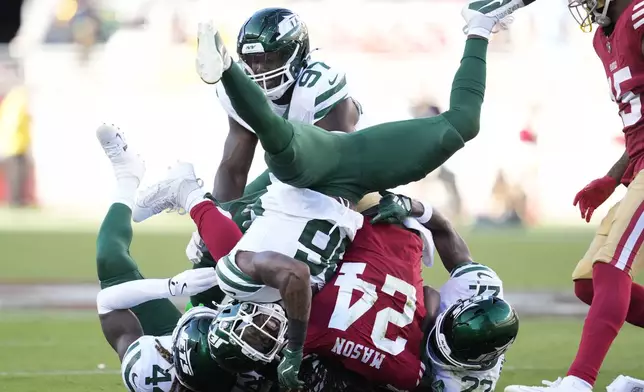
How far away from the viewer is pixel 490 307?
11.4ft

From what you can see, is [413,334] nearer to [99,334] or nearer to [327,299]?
[327,299]

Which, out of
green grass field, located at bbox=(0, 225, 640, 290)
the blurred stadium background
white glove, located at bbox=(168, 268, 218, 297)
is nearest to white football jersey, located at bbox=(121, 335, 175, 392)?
white glove, located at bbox=(168, 268, 218, 297)

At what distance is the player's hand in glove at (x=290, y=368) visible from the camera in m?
3.25

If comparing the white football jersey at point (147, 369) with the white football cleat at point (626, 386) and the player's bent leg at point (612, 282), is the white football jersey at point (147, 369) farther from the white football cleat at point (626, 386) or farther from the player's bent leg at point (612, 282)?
the white football cleat at point (626, 386)

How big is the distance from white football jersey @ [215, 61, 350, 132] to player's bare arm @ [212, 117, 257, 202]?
181 millimetres

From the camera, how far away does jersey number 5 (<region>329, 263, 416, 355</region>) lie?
136 inches

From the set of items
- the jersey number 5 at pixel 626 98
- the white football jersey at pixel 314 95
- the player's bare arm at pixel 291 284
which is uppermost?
the jersey number 5 at pixel 626 98

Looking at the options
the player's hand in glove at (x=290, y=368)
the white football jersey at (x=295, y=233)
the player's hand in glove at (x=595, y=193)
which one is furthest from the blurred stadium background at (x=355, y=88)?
the player's hand in glove at (x=290, y=368)

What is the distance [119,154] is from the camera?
4918 mm

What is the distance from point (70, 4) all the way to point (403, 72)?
4922 millimetres

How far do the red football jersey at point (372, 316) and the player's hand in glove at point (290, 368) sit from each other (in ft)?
0.65

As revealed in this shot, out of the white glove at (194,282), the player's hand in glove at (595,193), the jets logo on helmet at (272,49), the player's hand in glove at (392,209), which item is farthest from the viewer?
the player's hand in glove at (595,193)

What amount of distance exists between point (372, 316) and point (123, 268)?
1237 mm

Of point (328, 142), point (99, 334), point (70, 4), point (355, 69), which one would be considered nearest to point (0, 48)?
point (70, 4)
